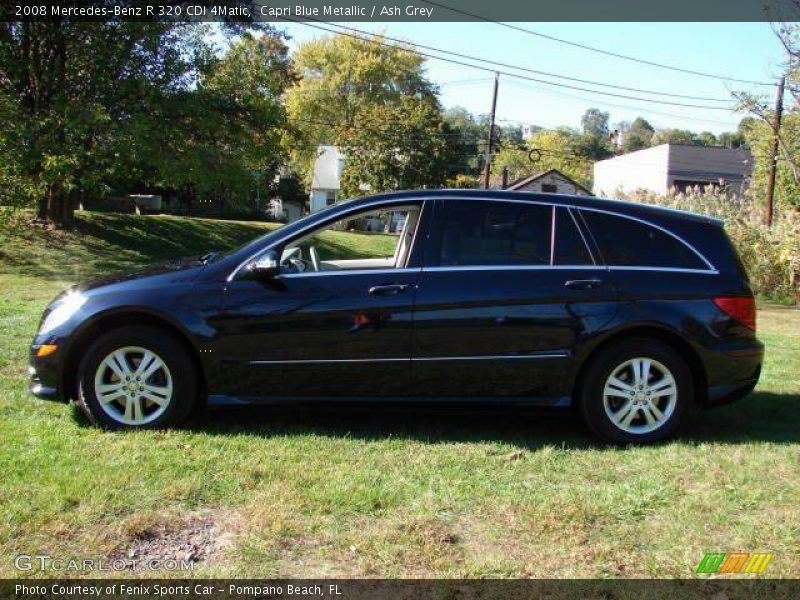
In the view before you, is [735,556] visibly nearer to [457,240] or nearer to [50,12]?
[457,240]

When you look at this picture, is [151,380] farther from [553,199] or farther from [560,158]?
[560,158]

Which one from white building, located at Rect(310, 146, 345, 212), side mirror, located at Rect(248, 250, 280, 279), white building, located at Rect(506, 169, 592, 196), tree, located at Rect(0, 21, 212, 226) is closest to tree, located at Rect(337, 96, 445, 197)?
white building, located at Rect(506, 169, 592, 196)

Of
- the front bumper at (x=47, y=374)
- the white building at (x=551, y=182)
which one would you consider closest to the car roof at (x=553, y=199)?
the front bumper at (x=47, y=374)

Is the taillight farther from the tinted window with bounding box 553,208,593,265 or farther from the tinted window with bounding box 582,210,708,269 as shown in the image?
the tinted window with bounding box 553,208,593,265

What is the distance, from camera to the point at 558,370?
15.8 feet

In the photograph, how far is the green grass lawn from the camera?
3.17m

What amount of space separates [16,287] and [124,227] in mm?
9762

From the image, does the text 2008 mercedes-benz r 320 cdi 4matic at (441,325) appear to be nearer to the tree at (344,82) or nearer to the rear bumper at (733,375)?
the rear bumper at (733,375)

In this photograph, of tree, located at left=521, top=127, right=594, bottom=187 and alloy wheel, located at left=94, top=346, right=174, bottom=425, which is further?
tree, located at left=521, top=127, right=594, bottom=187

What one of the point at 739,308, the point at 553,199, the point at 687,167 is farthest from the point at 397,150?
the point at 739,308

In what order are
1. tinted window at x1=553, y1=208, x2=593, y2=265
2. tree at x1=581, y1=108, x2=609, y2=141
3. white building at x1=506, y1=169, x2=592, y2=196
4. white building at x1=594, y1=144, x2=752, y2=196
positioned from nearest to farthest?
tinted window at x1=553, y1=208, x2=593, y2=265, white building at x1=594, y1=144, x2=752, y2=196, white building at x1=506, y1=169, x2=592, y2=196, tree at x1=581, y1=108, x2=609, y2=141

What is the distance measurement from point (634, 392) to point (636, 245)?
1.00 m

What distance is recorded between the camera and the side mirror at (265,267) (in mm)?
4715

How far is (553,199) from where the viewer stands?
5.09 metres
